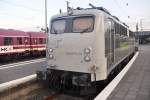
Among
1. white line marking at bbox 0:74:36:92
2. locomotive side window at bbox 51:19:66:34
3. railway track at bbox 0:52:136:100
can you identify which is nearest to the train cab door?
railway track at bbox 0:52:136:100

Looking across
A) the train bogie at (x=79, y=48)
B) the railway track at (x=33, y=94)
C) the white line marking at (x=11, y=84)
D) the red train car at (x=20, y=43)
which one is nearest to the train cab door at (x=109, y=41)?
the train bogie at (x=79, y=48)

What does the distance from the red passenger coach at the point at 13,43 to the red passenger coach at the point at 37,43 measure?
2.55ft

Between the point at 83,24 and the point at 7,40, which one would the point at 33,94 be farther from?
the point at 7,40

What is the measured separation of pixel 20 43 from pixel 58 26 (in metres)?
15.1

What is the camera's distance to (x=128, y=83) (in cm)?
864

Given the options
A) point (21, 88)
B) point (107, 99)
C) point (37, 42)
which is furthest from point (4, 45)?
point (107, 99)

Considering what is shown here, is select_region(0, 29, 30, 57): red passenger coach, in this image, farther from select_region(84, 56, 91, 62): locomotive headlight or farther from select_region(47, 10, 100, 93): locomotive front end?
select_region(84, 56, 91, 62): locomotive headlight

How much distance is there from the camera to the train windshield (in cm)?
820

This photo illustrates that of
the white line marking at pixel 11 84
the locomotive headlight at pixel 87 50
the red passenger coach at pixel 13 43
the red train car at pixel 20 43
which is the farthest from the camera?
the red train car at pixel 20 43

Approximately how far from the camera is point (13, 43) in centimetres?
2200

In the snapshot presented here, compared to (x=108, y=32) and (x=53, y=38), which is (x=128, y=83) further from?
(x=53, y=38)

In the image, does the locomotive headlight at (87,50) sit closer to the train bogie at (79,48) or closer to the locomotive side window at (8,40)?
the train bogie at (79,48)

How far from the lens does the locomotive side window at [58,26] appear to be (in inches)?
346

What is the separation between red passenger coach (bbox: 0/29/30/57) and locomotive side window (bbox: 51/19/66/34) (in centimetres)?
1223
